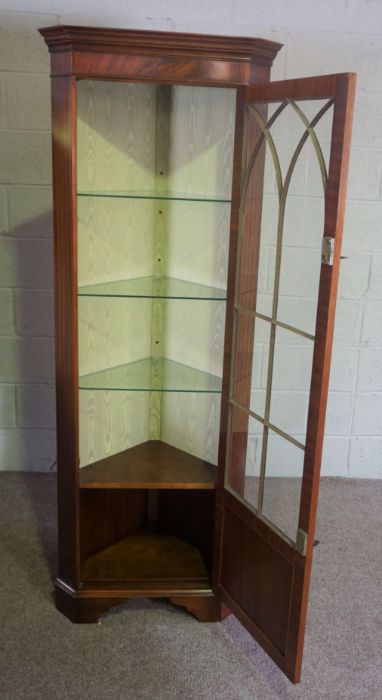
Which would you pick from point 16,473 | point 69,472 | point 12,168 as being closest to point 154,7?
point 12,168

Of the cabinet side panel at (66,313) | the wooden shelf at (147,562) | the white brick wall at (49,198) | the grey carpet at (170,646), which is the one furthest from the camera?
the white brick wall at (49,198)

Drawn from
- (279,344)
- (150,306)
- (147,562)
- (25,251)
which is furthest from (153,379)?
(25,251)

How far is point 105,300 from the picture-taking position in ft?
6.37

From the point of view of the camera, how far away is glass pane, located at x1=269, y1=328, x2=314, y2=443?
1642mm

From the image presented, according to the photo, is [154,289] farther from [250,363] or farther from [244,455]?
[244,455]

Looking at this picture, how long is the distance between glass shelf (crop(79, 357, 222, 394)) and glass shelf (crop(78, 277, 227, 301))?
23 cm

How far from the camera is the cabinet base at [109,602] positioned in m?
2.02

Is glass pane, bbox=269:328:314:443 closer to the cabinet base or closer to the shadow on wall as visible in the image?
the cabinet base

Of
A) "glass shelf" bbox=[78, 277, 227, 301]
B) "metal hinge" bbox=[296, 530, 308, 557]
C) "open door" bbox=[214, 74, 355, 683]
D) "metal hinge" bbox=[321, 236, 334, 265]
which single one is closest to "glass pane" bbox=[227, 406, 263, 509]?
"open door" bbox=[214, 74, 355, 683]

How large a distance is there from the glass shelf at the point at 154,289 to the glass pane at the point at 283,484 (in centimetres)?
43

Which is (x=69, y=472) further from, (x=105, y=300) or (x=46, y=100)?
(x=46, y=100)

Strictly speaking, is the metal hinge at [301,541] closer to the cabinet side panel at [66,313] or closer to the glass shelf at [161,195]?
the cabinet side panel at [66,313]

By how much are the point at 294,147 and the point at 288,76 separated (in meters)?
1.13

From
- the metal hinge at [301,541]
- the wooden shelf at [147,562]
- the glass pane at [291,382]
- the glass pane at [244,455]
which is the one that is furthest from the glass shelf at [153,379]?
the wooden shelf at [147,562]
